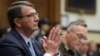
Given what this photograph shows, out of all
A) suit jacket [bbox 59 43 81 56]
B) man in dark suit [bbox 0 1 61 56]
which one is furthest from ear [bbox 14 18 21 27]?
suit jacket [bbox 59 43 81 56]

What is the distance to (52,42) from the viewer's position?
383cm

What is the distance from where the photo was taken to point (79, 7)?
34.0ft

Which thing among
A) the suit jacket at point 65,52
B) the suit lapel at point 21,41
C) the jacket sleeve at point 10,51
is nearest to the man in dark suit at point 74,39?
the suit jacket at point 65,52

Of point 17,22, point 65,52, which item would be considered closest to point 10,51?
point 17,22

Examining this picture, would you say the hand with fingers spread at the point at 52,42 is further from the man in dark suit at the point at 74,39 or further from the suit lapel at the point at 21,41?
the man in dark suit at the point at 74,39

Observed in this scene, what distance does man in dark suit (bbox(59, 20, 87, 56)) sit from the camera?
461 centimetres

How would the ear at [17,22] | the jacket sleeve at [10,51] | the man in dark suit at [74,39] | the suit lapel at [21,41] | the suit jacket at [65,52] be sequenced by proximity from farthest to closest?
the man in dark suit at [74,39], the suit jacket at [65,52], the ear at [17,22], the suit lapel at [21,41], the jacket sleeve at [10,51]

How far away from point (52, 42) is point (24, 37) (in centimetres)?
29

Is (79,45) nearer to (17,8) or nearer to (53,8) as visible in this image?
(17,8)

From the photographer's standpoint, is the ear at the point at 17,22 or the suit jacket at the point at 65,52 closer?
the ear at the point at 17,22

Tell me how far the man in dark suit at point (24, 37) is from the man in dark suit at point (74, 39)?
0.55 metres

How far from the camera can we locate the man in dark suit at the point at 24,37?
3811 millimetres

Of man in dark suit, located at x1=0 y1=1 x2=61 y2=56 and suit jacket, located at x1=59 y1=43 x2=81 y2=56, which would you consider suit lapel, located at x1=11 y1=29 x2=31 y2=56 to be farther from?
suit jacket, located at x1=59 y1=43 x2=81 y2=56

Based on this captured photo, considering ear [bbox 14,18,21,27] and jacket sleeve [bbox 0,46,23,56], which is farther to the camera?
ear [bbox 14,18,21,27]
